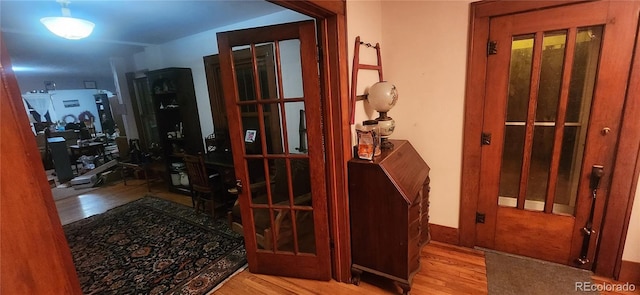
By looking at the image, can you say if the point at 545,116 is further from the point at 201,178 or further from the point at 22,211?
the point at 201,178

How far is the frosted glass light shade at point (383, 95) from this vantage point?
6.59 feet

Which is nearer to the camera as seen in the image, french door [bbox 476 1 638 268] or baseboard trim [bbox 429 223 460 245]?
french door [bbox 476 1 638 268]

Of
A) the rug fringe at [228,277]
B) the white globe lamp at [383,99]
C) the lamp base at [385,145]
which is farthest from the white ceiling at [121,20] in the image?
the rug fringe at [228,277]

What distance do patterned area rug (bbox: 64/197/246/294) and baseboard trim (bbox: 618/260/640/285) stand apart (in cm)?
294

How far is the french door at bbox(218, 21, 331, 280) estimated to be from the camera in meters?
1.86

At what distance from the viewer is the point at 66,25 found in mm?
2371

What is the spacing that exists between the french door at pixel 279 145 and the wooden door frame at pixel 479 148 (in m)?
1.29

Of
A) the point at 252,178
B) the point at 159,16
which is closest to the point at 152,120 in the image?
the point at 159,16

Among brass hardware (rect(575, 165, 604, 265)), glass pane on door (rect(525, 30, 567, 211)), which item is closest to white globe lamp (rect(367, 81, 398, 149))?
glass pane on door (rect(525, 30, 567, 211))

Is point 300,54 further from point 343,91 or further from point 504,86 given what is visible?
point 504,86

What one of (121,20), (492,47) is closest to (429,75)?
(492,47)

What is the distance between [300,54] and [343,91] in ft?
1.26

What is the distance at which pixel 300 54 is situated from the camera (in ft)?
5.95

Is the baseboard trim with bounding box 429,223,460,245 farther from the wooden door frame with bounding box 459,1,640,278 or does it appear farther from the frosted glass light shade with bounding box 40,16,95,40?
the frosted glass light shade with bounding box 40,16,95,40
